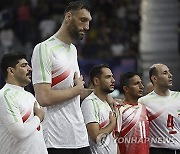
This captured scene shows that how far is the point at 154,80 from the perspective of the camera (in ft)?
29.8

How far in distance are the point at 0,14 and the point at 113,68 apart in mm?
4915

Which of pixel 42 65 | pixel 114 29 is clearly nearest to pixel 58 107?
pixel 42 65

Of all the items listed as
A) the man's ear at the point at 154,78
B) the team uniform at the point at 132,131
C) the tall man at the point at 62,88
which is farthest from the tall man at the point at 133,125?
the tall man at the point at 62,88

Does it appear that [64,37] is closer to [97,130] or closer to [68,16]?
[68,16]

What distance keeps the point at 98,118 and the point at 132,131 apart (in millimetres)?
592

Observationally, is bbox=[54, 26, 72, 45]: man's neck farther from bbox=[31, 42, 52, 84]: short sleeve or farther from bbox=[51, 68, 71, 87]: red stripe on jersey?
bbox=[51, 68, 71, 87]: red stripe on jersey

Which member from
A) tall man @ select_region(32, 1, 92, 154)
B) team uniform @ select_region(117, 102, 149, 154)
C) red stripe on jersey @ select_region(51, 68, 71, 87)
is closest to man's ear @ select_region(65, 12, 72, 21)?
tall man @ select_region(32, 1, 92, 154)

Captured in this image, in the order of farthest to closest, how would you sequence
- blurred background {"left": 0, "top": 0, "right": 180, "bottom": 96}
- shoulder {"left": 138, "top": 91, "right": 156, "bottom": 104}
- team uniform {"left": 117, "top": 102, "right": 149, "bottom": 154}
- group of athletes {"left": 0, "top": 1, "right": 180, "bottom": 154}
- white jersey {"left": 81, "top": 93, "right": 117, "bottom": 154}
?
blurred background {"left": 0, "top": 0, "right": 180, "bottom": 96}, shoulder {"left": 138, "top": 91, "right": 156, "bottom": 104}, team uniform {"left": 117, "top": 102, "right": 149, "bottom": 154}, white jersey {"left": 81, "top": 93, "right": 117, "bottom": 154}, group of athletes {"left": 0, "top": 1, "right": 180, "bottom": 154}

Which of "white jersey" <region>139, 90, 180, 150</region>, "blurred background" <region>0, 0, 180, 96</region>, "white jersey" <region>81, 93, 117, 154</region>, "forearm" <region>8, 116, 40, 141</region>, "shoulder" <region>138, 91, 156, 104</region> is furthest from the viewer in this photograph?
"blurred background" <region>0, 0, 180, 96</region>

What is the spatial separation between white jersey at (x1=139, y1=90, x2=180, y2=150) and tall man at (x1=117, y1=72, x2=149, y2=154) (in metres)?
0.16

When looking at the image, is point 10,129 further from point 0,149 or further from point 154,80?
point 154,80

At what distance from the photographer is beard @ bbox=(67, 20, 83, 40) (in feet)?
23.4

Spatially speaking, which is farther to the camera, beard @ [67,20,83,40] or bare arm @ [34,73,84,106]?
beard @ [67,20,83,40]

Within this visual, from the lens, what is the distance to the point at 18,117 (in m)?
6.86
